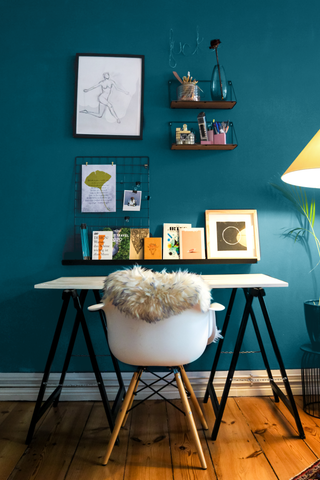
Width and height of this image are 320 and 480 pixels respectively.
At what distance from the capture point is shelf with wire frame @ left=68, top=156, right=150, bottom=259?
2.31 metres

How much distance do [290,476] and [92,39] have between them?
2668 millimetres

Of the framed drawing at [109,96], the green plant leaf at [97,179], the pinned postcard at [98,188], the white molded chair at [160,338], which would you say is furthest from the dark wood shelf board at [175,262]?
the framed drawing at [109,96]

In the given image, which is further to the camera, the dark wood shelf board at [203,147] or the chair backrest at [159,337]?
the dark wood shelf board at [203,147]

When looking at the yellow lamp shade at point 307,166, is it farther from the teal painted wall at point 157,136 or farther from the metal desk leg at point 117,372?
the metal desk leg at point 117,372

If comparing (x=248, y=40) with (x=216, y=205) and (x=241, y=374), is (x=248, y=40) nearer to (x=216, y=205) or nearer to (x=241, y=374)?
(x=216, y=205)

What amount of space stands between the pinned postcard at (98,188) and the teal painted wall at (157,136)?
0.10 m

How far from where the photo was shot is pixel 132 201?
2299 millimetres

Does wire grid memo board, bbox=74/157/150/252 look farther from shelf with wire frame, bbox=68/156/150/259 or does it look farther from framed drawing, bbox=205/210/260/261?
framed drawing, bbox=205/210/260/261

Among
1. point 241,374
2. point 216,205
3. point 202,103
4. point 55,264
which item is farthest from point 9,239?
point 241,374

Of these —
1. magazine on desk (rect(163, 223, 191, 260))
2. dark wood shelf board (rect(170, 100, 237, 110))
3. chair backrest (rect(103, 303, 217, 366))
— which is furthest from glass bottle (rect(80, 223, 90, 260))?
dark wood shelf board (rect(170, 100, 237, 110))

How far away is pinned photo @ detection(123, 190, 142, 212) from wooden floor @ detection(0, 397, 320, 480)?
1238 millimetres

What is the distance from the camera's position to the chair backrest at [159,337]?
1458 mm

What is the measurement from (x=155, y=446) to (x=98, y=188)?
1.52m

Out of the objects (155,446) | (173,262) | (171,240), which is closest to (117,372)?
(155,446)
